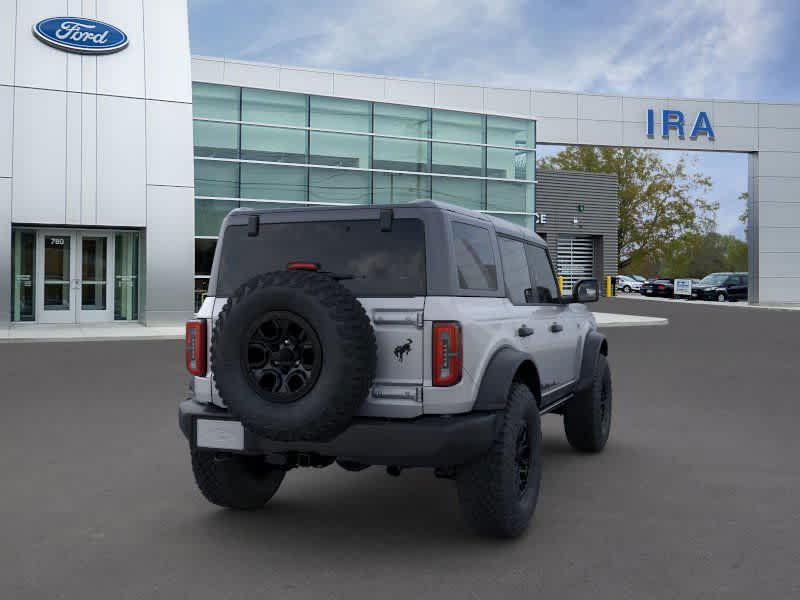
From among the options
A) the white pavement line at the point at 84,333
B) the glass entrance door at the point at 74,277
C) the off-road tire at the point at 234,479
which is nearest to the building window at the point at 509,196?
the white pavement line at the point at 84,333

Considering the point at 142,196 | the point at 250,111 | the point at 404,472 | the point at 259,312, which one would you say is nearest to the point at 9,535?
the point at 259,312

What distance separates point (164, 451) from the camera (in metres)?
7.20

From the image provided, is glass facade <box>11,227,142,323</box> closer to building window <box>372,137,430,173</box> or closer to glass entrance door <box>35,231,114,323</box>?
glass entrance door <box>35,231,114,323</box>

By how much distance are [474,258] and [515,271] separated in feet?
2.59

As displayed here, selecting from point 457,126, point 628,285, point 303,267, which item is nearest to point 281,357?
point 303,267

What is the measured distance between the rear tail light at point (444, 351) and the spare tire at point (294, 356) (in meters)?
0.32

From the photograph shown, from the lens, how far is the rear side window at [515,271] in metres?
5.46

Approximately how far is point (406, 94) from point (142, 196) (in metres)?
15.8

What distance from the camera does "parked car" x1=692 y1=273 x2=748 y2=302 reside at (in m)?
48.1

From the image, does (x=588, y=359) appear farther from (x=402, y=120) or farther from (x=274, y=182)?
(x=402, y=120)

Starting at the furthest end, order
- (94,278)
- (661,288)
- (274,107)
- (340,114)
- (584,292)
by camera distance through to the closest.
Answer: (661,288)
(340,114)
(274,107)
(94,278)
(584,292)

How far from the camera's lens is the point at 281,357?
14.3 feet

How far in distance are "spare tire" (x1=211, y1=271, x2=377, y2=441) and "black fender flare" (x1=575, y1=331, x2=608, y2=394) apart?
9.22 ft

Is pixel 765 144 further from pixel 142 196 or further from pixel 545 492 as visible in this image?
pixel 545 492
